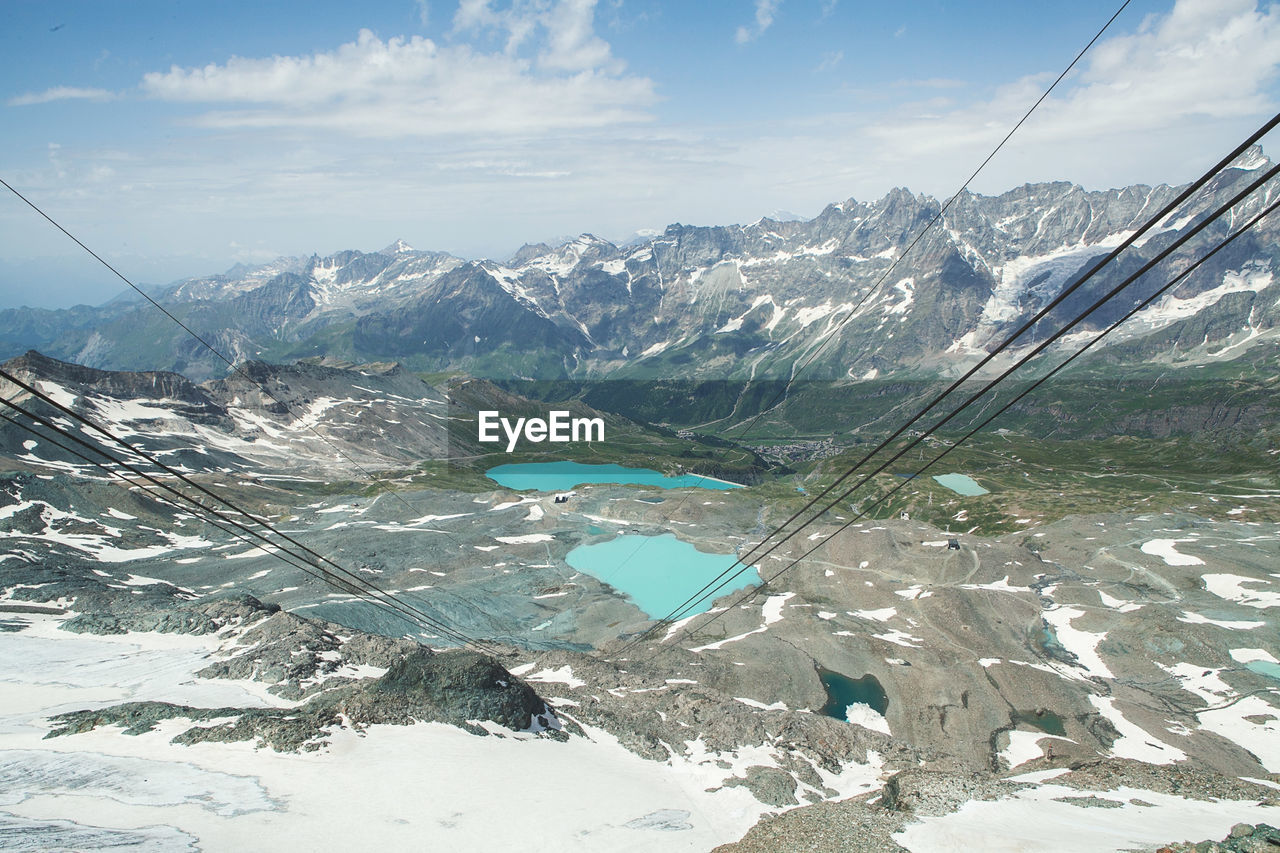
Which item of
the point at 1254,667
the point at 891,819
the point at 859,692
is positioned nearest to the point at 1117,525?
the point at 1254,667

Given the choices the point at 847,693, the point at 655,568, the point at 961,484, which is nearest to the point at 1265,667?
the point at 847,693

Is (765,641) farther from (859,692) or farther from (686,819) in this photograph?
(686,819)

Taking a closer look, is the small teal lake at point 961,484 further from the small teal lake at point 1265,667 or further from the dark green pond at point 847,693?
the dark green pond at point 847,693

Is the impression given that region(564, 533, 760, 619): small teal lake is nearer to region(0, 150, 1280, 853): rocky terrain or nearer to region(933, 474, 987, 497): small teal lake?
region(0, 150, 1280, 853): rocky terrain

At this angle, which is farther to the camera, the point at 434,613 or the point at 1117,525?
the point at 1117,525

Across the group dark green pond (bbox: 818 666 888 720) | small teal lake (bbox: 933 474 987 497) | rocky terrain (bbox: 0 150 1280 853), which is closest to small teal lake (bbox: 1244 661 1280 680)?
rocky terrain (bbox: 0 150 1280 853)
